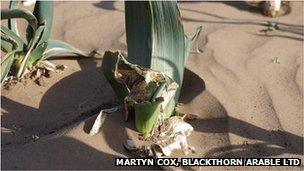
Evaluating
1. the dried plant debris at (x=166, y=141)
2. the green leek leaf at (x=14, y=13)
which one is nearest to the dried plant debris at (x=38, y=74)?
the green leek leaf at (x=14, y=13)

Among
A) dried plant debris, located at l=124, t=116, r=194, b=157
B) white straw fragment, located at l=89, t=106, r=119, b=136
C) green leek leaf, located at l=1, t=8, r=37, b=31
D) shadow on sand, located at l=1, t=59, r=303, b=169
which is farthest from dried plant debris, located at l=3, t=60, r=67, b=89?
dried plant debris, located at l=124, t=116, r=194, b=157

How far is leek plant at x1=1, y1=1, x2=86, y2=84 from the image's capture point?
2180 millimetres

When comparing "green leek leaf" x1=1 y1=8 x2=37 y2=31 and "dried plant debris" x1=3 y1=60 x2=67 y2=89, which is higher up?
"green leek leaf" x1=1 y1=8 x2=37 y2=31

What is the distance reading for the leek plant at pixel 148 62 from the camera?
182 cm

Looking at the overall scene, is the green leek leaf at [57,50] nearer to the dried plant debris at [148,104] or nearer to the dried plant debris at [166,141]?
the dried plant debris at [148,104]

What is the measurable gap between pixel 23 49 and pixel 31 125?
35cm

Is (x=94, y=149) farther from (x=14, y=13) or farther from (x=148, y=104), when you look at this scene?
(x=14, y=13)

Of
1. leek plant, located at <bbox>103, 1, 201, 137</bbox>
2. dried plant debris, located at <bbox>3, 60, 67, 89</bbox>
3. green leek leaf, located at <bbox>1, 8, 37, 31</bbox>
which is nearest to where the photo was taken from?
leek plant, located at <bbox>103, 1, 201, 137</bbox>

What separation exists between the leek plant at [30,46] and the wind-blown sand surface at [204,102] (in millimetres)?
89

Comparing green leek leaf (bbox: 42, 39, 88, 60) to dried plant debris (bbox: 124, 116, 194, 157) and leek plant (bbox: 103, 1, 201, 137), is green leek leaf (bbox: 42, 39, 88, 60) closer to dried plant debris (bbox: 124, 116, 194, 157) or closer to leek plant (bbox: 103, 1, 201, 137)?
leek plant (bbox: 103, 1, 201, 137)

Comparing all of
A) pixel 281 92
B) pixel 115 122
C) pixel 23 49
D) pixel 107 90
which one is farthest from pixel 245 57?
pixel 23 49

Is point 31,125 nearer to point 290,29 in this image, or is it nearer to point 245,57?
point 245,57

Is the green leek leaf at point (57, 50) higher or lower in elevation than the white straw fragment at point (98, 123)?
higher

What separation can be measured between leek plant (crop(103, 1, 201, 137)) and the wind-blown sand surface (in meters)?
0.13
